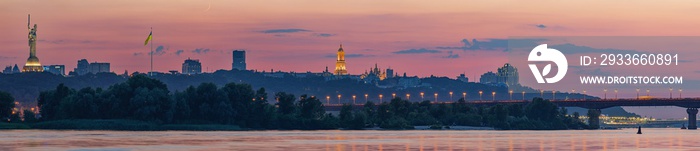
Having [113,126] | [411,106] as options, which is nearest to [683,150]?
[113,126]

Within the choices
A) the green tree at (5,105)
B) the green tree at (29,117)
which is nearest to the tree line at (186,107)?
the green tree at (5,105)

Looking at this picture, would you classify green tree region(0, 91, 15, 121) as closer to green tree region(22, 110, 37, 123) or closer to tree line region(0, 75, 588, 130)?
tree line region(0, 75, 588, 130)

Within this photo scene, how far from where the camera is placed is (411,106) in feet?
650

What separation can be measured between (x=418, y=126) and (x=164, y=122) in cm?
5317

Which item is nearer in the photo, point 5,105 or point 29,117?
point 5,105

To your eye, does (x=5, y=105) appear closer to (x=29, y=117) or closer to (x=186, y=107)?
(x=29, y=117)

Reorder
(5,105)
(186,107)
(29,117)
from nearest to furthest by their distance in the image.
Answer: (5,105) → (186,107) → (29,117)

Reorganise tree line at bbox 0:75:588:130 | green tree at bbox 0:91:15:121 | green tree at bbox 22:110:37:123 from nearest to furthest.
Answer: tree line at bbox 0:75:588:130, green tree at bbox 0:91:15:121, green tree at bbox 22:110:37:123

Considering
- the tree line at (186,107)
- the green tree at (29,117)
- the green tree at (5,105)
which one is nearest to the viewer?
the tree line at (186,107)

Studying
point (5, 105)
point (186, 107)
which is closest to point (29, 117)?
point (5, 105)

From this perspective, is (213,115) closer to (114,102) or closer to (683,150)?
(114,102)

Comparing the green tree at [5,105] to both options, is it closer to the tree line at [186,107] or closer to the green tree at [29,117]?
the tree line at [186,107]

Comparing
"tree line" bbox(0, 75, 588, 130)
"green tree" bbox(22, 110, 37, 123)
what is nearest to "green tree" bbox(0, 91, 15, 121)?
"tree line" bbox(0, 75, 588, 130)

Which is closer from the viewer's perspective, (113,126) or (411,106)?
(113,126)
